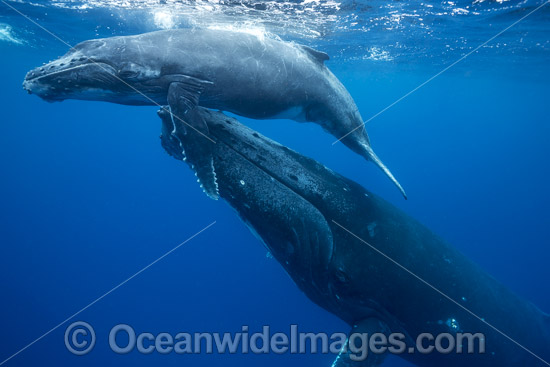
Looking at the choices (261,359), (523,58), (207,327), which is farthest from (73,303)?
(523,58)

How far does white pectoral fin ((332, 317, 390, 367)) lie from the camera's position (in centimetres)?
439

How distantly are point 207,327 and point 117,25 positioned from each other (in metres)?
21.6

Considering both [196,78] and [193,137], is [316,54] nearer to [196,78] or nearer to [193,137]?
[196,78]

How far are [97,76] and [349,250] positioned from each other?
433 centimetres

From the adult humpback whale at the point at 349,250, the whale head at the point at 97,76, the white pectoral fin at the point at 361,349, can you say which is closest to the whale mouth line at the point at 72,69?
the whale head at the point at 97,76

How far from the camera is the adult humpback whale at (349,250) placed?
444 cm

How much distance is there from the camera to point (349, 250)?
461cm

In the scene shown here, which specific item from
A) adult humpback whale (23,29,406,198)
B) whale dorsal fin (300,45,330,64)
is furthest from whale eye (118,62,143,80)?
whale dorsal fin (300,45,330,64)

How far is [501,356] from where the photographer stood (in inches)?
207

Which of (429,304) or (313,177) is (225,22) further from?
(429,304)

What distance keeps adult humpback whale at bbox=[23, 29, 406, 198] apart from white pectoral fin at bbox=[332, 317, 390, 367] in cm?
287

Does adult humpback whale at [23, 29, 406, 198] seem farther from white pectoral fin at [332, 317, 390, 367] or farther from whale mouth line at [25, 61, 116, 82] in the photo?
white pectoral fin at [332, 317, 390, 367]
